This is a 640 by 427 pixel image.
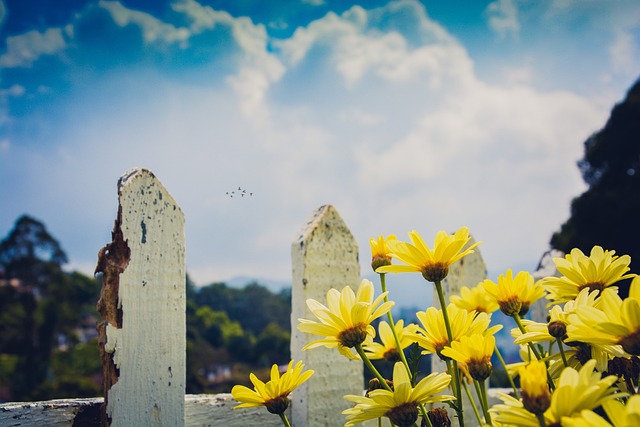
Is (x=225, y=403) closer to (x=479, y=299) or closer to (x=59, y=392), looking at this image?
(x=479, y=299)

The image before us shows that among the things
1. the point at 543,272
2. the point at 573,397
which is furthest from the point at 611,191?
the point at 573,397

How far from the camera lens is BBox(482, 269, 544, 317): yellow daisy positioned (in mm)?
1002

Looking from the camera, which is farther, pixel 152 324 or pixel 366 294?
pixel 152 324

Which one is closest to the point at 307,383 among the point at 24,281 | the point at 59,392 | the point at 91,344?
the point at 59,392

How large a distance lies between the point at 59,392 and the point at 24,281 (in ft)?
40.7

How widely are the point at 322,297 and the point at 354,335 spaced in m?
0.95

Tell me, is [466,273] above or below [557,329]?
above

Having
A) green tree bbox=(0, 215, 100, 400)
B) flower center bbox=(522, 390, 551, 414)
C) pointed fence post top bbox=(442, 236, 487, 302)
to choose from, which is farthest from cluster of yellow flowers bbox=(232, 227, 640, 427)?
green tree bbox=(0, 215, 100, 400)

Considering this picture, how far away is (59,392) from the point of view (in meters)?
15.4

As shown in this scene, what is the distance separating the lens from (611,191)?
11.3 m

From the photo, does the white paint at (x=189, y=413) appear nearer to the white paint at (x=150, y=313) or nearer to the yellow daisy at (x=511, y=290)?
the white paint at (x=150, y=313)

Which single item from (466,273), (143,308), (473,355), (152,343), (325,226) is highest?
(325,226)

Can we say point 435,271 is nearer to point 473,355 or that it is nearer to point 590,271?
point 473,355

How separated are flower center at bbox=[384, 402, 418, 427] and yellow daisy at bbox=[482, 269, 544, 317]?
0.33 m
